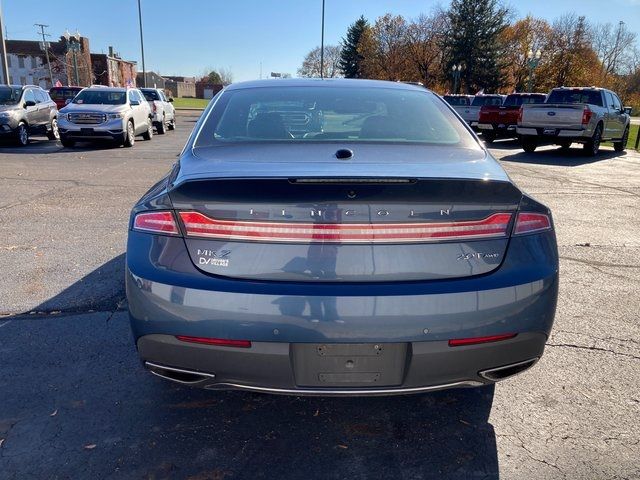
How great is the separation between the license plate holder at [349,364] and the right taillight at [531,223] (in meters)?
0.73

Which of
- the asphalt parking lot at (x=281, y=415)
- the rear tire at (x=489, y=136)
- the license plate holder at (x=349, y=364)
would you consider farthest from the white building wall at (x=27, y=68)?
the license plate holder at (x=349, y=364)

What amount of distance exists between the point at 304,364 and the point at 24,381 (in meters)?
1.88

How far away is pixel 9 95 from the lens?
15.7 m

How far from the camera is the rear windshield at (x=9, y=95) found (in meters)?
15.6

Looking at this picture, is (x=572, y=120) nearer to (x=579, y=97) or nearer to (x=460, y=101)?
(x=579, y=97)

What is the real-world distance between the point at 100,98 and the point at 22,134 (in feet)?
8.27

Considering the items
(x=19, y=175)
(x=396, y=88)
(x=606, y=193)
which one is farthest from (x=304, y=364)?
(x=19, y=175)

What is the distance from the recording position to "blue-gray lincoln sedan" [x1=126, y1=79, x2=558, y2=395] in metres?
2.12

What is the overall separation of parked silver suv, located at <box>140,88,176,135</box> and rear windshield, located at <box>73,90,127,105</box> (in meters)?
4.25

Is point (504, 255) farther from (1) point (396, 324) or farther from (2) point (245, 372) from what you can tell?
(2) point (245, 372)

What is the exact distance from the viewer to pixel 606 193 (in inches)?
398

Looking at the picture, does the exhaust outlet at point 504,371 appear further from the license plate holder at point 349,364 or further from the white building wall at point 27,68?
the white building wall at point 27,68

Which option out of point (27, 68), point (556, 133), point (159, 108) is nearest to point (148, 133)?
point (159, 108)

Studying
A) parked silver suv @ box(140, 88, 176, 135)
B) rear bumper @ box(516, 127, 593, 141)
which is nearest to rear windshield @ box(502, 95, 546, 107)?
rear bumper @ box(516, 127, 593, 141)
